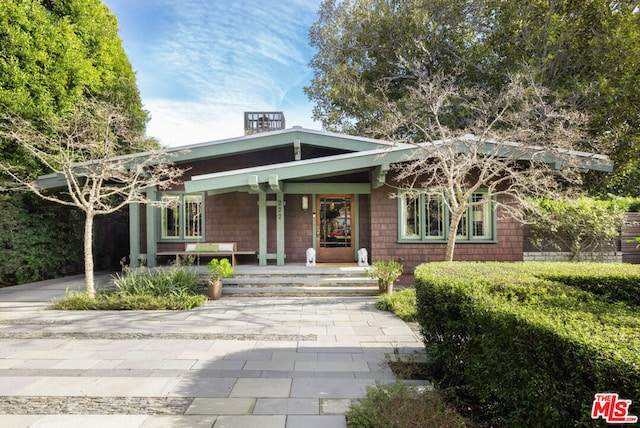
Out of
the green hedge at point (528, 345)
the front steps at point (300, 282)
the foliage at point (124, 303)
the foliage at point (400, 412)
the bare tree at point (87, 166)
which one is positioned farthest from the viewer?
the front steps at point (300, 282)

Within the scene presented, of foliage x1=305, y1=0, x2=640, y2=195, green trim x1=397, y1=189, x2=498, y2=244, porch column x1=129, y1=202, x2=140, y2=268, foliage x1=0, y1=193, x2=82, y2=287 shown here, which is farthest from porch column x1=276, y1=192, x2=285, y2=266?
foliage x1=0, y1=193, x2=82, y2=287

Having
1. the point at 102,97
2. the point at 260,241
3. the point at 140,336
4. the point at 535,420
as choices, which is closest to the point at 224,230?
the point at 260,241

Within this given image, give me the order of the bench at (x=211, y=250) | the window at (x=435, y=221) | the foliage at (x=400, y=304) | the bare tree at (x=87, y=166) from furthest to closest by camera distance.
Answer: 1. the bench at (x=211, y=250)
2. the window at (x=435, y=221)
3. the bare tree at (x=87, y=166)
4. the foliage at (x=400, y=304)

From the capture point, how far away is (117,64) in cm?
1395

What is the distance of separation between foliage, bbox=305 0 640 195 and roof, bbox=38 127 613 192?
248 centimetres

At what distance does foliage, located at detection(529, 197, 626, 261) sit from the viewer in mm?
8094

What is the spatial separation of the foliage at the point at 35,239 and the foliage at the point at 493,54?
430 inches

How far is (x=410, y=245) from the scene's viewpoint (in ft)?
29.3

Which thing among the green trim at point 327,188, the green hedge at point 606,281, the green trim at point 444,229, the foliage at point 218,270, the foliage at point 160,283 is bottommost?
the foliage at point 160,283

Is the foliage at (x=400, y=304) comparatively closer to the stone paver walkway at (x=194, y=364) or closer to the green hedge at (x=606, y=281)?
the stone paver walkway at (x=194, y=364)

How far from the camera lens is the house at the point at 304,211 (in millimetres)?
8109

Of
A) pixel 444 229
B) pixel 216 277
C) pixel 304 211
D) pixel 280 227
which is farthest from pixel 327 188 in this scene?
pixel 216 277

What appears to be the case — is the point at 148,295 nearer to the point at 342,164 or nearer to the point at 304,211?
the point at 304,211

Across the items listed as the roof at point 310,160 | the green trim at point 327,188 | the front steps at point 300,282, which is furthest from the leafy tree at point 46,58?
the green trim at point 327,188
